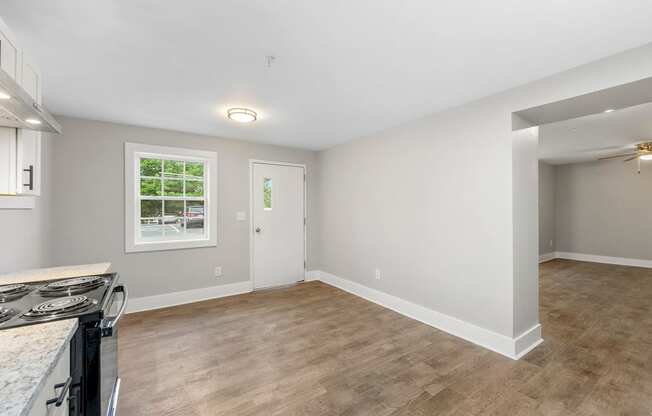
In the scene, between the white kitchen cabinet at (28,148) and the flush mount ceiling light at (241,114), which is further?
the flush mount ceiling light at (241,114)

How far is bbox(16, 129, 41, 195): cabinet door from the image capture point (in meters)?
1.67

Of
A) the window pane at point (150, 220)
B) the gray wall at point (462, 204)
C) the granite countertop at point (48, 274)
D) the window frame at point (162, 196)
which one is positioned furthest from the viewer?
the window pane at point (150, 220)

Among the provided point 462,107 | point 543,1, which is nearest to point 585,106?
point 462,107

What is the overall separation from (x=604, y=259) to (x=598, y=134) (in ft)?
13.0

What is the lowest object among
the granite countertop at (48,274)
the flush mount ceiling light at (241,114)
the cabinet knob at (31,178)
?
the granite countertop at (48,274)

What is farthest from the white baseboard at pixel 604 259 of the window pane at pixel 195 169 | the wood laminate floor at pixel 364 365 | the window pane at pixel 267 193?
the window pane at pixel 195 169

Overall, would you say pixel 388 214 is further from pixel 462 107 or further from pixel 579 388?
pixel 579 388

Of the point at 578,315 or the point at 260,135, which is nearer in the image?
the point at 578,315

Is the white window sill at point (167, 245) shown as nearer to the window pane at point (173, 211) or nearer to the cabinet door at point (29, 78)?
the window pane at point (173, 211)

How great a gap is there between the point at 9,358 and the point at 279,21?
1861mm

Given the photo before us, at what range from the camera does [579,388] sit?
2021mm

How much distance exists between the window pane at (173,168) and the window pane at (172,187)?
86mm

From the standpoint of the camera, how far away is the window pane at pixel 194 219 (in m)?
4.01

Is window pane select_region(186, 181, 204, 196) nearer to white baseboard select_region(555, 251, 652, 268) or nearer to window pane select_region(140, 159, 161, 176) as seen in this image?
window pane select_region(140, 159, 161, 176)
